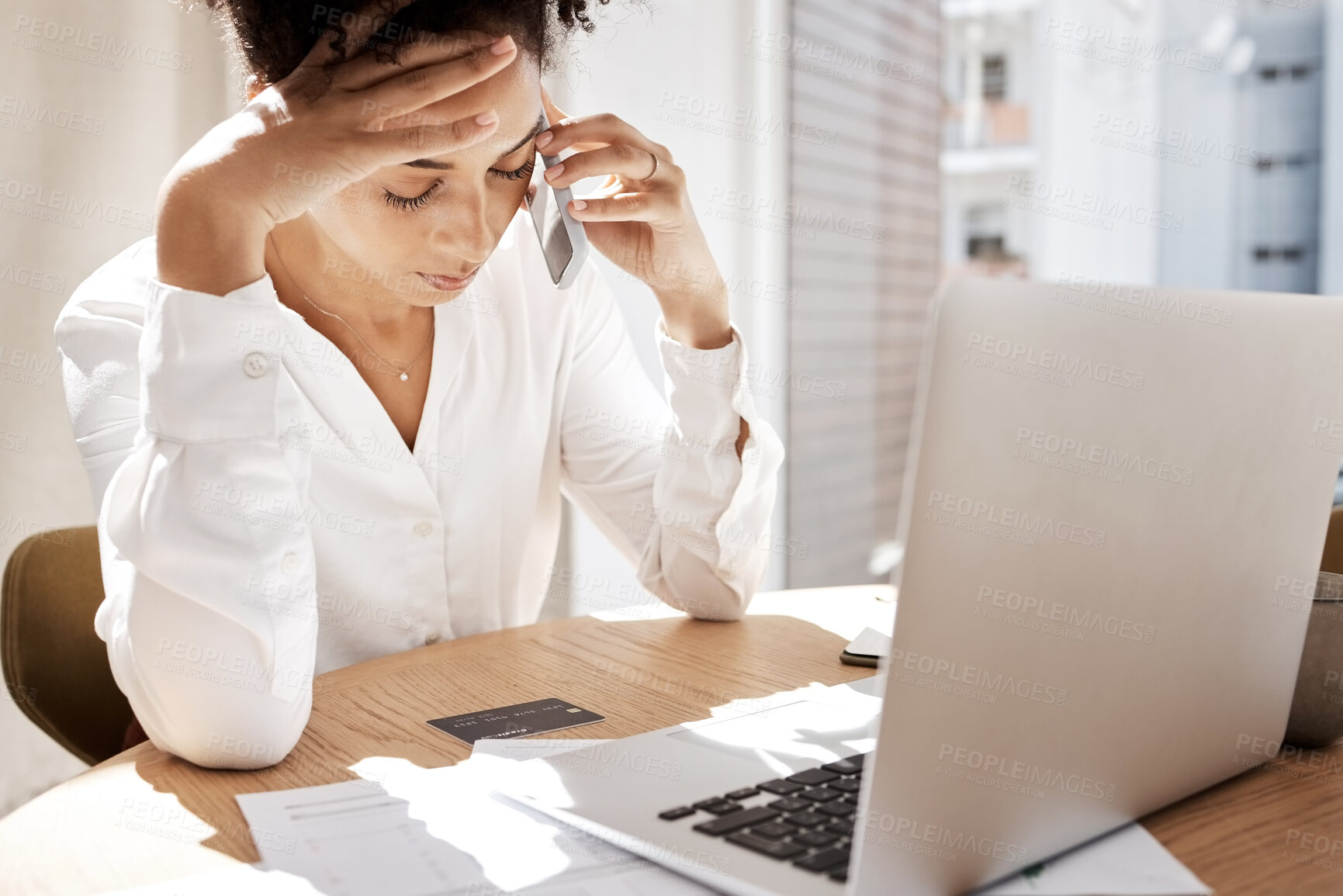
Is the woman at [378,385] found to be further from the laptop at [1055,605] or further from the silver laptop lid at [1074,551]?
the silver laptop lid at [1074,551]

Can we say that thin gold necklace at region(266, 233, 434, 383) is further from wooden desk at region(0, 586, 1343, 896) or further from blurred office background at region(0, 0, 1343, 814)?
blurred office background at region(0, 0, 1343, 814)

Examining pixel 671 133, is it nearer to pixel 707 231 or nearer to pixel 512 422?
pixel 707 231

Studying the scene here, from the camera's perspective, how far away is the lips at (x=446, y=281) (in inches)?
47.2

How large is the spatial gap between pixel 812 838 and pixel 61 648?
973 millimetres

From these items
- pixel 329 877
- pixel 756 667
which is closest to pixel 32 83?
pixel 756 667

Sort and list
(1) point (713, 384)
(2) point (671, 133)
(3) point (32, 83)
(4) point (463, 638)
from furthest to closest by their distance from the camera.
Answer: (2) point (671, 133) < (3) point (32, 83) < (1) point (713, 384) < (4) point (463, 638)

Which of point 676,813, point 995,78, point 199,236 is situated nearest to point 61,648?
point 199,236

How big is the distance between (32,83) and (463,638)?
4.37 feet

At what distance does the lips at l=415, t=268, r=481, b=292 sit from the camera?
1198 millimetres

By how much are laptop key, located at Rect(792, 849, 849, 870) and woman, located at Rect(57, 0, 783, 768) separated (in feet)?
1.52

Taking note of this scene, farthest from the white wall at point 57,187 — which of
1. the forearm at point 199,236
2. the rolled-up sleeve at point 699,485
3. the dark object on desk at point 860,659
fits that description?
the dark object on desk at point 860,659

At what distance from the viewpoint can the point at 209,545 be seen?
0.87 meters

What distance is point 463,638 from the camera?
3.95 feet

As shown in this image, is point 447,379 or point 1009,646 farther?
point 447,379
